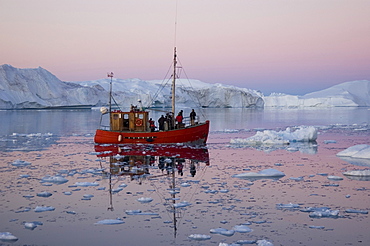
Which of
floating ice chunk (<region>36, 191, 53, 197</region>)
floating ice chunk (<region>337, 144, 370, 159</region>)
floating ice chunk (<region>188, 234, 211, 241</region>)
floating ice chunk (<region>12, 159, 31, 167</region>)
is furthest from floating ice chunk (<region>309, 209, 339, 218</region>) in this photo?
floating ice chunk (<region>12, 159, 31, 167</region>)

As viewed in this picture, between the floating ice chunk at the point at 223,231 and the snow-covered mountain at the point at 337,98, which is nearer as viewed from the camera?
the floating ice chunk at the point at 223,231

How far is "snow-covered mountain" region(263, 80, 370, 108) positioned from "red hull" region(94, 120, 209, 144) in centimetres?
8298

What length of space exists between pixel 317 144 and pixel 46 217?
13813 millimetres

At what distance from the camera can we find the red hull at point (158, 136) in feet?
60.2

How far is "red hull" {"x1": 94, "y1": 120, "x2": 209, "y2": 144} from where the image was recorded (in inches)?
722

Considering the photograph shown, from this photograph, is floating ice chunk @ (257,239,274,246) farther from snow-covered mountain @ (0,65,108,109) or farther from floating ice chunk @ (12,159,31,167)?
snow-covered mountain @ (0,65,108,109)

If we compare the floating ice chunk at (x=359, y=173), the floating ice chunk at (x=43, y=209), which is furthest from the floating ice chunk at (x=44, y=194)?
the floating ice chunk at (x=359, y=173)

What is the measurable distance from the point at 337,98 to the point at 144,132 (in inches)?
3600

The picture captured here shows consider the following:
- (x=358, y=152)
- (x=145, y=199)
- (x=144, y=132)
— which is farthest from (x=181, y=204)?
(x=144, y=132)

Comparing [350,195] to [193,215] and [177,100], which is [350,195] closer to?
[193,215]

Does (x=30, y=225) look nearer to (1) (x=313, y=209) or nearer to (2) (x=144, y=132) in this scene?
(1) (x=313, y=209)

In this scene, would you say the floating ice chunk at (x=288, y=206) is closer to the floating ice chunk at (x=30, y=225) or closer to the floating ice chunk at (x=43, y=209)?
the floating ice chunk at (x=43, y=209)

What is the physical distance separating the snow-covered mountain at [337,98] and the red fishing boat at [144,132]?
83.0 m

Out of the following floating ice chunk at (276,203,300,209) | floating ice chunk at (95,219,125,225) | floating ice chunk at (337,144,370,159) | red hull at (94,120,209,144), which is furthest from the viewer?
red hull at (94,120,209,144)
